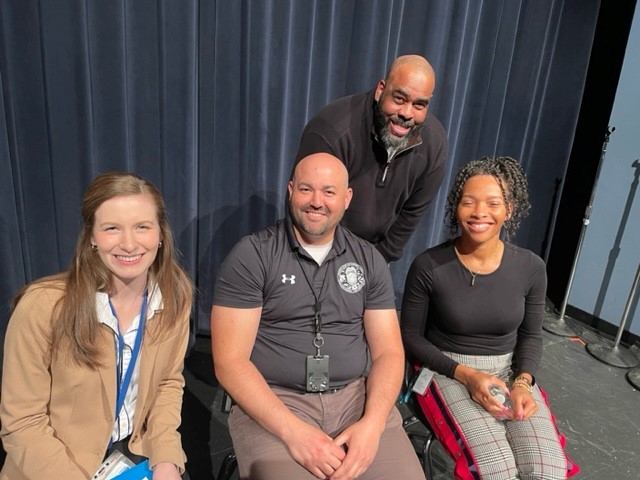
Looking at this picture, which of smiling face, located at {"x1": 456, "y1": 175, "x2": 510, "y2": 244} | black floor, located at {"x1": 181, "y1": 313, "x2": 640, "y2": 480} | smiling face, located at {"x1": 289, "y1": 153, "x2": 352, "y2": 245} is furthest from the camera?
black floor, located at {"x1": 181, "y1": 313, "x2": 640, "y2": 480}

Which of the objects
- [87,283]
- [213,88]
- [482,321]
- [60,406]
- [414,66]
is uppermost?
[414,66]

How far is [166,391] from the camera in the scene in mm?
1571

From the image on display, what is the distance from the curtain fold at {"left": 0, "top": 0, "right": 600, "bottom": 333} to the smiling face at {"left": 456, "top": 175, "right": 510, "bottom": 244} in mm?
1214

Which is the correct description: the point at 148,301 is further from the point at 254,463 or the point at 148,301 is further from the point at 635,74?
the point at 635,74

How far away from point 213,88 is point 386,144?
37.9 inches

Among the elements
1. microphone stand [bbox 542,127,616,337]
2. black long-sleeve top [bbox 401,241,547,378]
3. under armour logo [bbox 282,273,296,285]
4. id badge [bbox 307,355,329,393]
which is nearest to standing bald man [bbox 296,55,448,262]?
black long-sleeve top [bbox 401,241,547,378]

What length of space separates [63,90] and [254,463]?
169cm

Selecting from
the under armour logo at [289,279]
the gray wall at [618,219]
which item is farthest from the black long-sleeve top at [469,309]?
the gray wall at [618,219]

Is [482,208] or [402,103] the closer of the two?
[482,208]

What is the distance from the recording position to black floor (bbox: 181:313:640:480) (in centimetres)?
226

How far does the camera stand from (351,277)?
171 cm

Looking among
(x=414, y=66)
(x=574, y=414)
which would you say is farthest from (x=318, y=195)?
(x=574, y=414)

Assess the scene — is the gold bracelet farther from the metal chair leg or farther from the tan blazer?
the tan blazer

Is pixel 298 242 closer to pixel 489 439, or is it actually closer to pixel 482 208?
pixel 482 208
